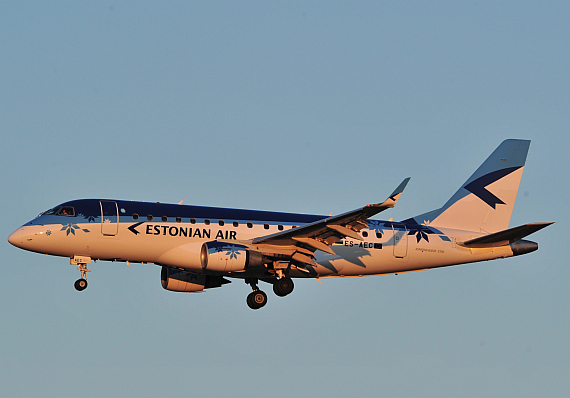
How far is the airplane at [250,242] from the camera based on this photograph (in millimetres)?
36188

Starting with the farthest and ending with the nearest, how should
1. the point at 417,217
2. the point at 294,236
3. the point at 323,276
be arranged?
the point at 417,217 → the point at 323,276 → the point at 294,236

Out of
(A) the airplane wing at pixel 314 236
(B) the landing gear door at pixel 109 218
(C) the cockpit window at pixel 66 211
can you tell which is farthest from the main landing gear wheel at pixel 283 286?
(C) the cockpit window at pixel 66 211

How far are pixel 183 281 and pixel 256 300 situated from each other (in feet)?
13.0

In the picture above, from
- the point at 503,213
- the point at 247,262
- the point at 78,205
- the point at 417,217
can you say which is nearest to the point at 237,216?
the point at 247,262

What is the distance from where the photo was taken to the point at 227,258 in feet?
118

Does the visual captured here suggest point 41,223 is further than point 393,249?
No

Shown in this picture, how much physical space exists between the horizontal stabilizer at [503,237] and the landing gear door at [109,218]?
54.5ft

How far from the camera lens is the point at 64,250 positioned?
120 ft

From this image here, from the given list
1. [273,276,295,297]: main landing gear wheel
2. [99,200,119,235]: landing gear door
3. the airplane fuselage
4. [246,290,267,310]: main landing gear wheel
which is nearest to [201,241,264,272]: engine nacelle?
the airplane fuselage

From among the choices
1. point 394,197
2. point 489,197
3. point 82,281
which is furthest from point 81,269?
point 489,197

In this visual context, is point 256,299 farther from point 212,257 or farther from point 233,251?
point 212,257

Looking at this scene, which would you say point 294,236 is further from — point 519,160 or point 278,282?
point 519,160

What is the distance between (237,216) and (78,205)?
7.15 metres

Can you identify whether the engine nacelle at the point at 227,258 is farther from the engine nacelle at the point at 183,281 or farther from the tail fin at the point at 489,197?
the tail fin at the point at 489,197
